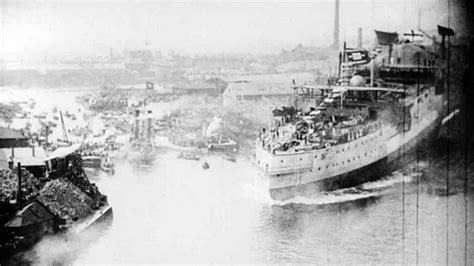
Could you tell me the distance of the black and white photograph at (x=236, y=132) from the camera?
332cm

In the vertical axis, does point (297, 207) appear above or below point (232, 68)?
below

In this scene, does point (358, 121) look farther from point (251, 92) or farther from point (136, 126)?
point (136, 126)

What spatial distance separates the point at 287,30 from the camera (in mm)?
3516

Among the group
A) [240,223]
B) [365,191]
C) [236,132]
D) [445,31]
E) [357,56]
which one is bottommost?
[240,223]

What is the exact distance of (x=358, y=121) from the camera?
11.7 feet

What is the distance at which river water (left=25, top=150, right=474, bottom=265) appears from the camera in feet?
11.0

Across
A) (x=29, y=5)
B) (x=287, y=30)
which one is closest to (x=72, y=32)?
(x=29, y=5)

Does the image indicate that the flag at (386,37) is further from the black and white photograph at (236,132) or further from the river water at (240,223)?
the river water at (240,223)

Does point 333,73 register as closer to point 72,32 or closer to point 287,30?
point 287,30

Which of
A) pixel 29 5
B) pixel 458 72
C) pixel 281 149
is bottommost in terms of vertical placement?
pixel 281 149

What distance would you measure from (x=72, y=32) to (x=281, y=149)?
1.02 m

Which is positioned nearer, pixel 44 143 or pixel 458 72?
pixel 44 143

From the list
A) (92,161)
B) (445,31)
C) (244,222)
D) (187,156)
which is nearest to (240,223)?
(244,222)

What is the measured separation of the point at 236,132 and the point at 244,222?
391 mm
